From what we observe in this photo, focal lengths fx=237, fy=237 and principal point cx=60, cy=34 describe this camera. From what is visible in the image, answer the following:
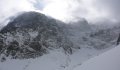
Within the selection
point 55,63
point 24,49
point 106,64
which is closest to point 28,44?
point 24,49

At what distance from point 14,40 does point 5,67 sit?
33233 millimetres

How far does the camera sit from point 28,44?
18525cm

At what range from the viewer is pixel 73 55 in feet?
648

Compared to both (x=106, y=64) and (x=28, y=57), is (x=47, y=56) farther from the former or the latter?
(x=106, y=64)

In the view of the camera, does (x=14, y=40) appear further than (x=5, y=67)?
Yes

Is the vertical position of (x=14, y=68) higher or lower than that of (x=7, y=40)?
lower

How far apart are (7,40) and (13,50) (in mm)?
11616

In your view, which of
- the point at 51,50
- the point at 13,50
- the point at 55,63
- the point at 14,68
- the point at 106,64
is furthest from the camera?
the point at 51,50

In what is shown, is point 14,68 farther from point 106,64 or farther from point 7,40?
point 106,64

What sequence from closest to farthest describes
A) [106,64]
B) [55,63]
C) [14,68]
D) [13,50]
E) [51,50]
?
[106,64], [14,68], [55,63], [13,50], [51,50]

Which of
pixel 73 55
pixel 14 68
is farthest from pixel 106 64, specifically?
pixel 73 55

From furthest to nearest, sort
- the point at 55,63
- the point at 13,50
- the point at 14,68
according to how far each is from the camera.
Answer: the point at 13,50 → the point at 55,63 → the point at 14,68

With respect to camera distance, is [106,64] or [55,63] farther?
[55,63]

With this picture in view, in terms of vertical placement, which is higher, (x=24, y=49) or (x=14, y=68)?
(x=24, y=49)
